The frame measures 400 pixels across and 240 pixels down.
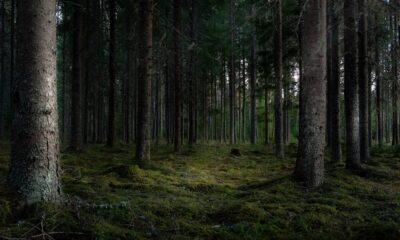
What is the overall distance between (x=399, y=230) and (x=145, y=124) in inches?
347

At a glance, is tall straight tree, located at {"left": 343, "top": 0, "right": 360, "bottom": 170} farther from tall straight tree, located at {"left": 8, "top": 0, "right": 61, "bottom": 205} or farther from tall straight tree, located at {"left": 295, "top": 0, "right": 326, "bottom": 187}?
tall straight tree, located at {"left": 8, "top": 0, "right": 61, "bottom": 205}

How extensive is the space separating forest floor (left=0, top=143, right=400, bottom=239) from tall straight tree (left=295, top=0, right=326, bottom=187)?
454 mm

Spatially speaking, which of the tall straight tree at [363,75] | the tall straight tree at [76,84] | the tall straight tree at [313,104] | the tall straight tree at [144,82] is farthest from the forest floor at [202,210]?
the tall straight tree at [76,84]

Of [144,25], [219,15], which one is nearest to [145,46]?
[144,25]

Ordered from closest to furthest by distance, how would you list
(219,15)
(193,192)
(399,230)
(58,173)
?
1. (399,230)
2. (58,173)
3. (193,192)
4. (219,15)

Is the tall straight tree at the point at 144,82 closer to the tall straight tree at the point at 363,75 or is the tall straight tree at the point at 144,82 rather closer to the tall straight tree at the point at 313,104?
the tall straight tree at the point at 313,104

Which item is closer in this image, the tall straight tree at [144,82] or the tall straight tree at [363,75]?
the tall straight tree at [144,82]

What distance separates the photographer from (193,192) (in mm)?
8719

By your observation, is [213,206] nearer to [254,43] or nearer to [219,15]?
[254,43]

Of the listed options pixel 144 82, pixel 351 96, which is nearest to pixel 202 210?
pixel 144 82

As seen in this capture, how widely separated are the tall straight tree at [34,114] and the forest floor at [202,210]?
28cm

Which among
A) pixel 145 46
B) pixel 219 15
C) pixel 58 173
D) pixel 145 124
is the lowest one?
pixel 58 173

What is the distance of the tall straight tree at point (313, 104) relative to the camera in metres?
8.62

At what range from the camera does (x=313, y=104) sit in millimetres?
8617
